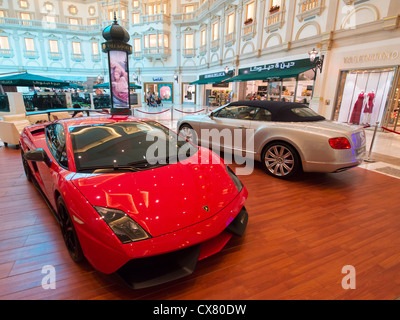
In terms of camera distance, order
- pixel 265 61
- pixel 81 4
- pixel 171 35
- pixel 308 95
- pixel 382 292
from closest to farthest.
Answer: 1. pixel 382 292
2. pixel 308 95
3. pixel 265 61
4. pixel 171 35
5. pixel 81 4

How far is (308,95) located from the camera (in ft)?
41.3

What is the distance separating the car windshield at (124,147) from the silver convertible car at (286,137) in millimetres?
1861

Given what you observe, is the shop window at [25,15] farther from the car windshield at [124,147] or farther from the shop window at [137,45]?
the car windshield at [124,147]

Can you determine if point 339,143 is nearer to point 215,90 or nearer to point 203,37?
point 215,90

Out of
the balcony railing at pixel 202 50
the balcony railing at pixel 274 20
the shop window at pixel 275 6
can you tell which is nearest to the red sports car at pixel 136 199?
the balcony railing at pixel 274 20

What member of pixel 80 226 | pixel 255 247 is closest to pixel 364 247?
pixel 255 247

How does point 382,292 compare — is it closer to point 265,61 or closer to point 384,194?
point 384,194

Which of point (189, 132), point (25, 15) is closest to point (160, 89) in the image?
point (25, 15)

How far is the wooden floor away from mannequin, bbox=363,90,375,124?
895cm

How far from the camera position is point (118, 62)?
1020 centimetres

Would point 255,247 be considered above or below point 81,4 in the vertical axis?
below

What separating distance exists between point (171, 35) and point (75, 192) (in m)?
31.4

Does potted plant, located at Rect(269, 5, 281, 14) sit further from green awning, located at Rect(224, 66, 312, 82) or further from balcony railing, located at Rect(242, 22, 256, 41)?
green awning, located at Rect(224, 66, 312, 82)

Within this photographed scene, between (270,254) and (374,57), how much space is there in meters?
11.0
